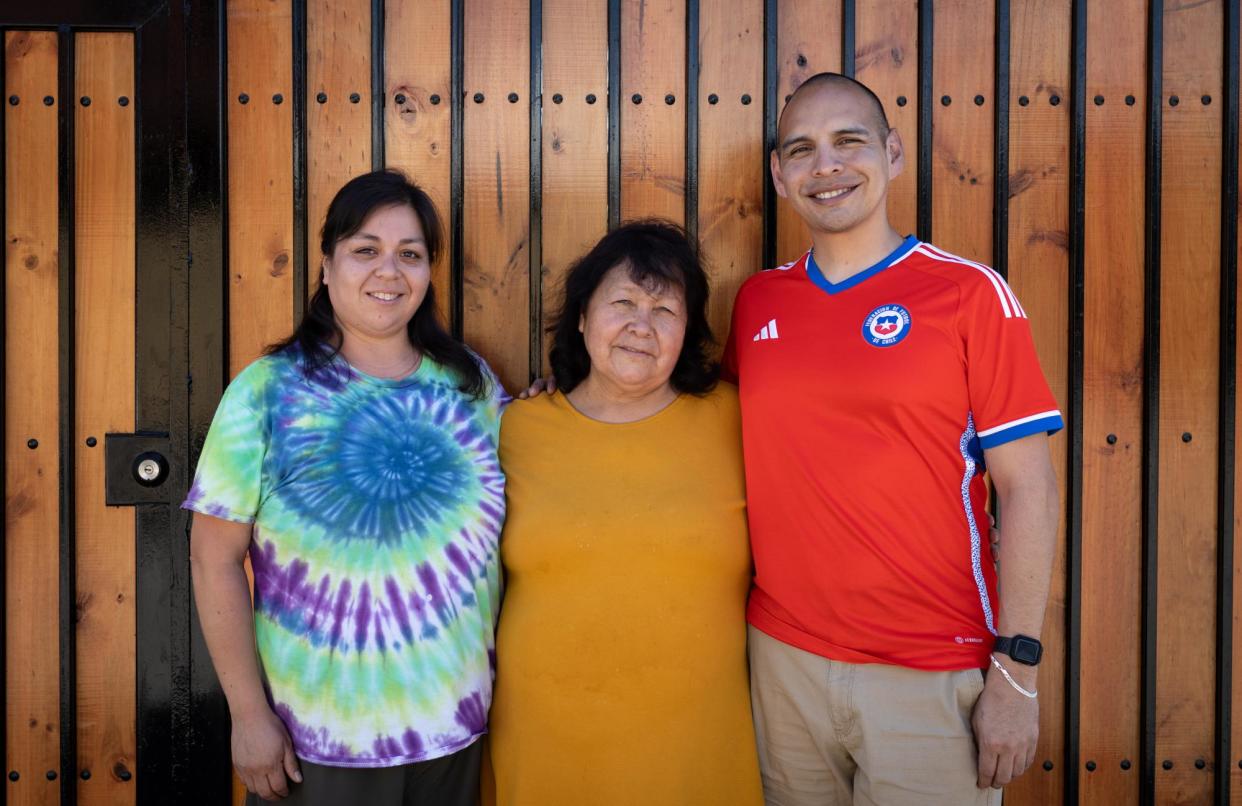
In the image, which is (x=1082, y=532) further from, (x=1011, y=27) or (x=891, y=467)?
(x=1011, y=27)

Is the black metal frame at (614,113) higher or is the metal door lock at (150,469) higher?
the black metal frame at (614,113)

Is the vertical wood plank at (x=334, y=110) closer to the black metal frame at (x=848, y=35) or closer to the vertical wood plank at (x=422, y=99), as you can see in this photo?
the vertical wood plank at (x=422, y=99)

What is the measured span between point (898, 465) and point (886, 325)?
0.32 m

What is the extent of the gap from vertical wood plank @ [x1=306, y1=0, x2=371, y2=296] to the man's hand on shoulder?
2.14 m

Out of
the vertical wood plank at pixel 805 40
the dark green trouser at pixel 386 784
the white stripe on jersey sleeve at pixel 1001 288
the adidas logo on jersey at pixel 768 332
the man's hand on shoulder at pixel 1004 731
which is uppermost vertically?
the vertical wood plank at pixel 805 40

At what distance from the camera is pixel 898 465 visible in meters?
1.88

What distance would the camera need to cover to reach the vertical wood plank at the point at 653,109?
253cm

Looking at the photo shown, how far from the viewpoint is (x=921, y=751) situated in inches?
72.1

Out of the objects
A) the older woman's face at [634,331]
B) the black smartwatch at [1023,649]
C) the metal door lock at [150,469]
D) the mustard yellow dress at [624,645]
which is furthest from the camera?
the metal door lock at [150,469]

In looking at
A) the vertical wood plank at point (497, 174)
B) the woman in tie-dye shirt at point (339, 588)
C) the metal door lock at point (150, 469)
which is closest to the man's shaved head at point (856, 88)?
the vertical wood plank at point (497, 174)

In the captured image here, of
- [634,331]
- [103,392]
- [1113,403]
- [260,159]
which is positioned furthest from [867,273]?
[103,392]

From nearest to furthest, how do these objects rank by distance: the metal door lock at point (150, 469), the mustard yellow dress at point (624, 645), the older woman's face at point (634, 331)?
the mustard yellow dress at point (624, 645) < the older woman's face at point (634, 331) < the metal door lock at point (150, 469)

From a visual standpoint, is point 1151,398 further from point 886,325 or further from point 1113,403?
point 886,325

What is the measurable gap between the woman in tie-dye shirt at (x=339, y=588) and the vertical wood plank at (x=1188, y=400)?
6.82ft
